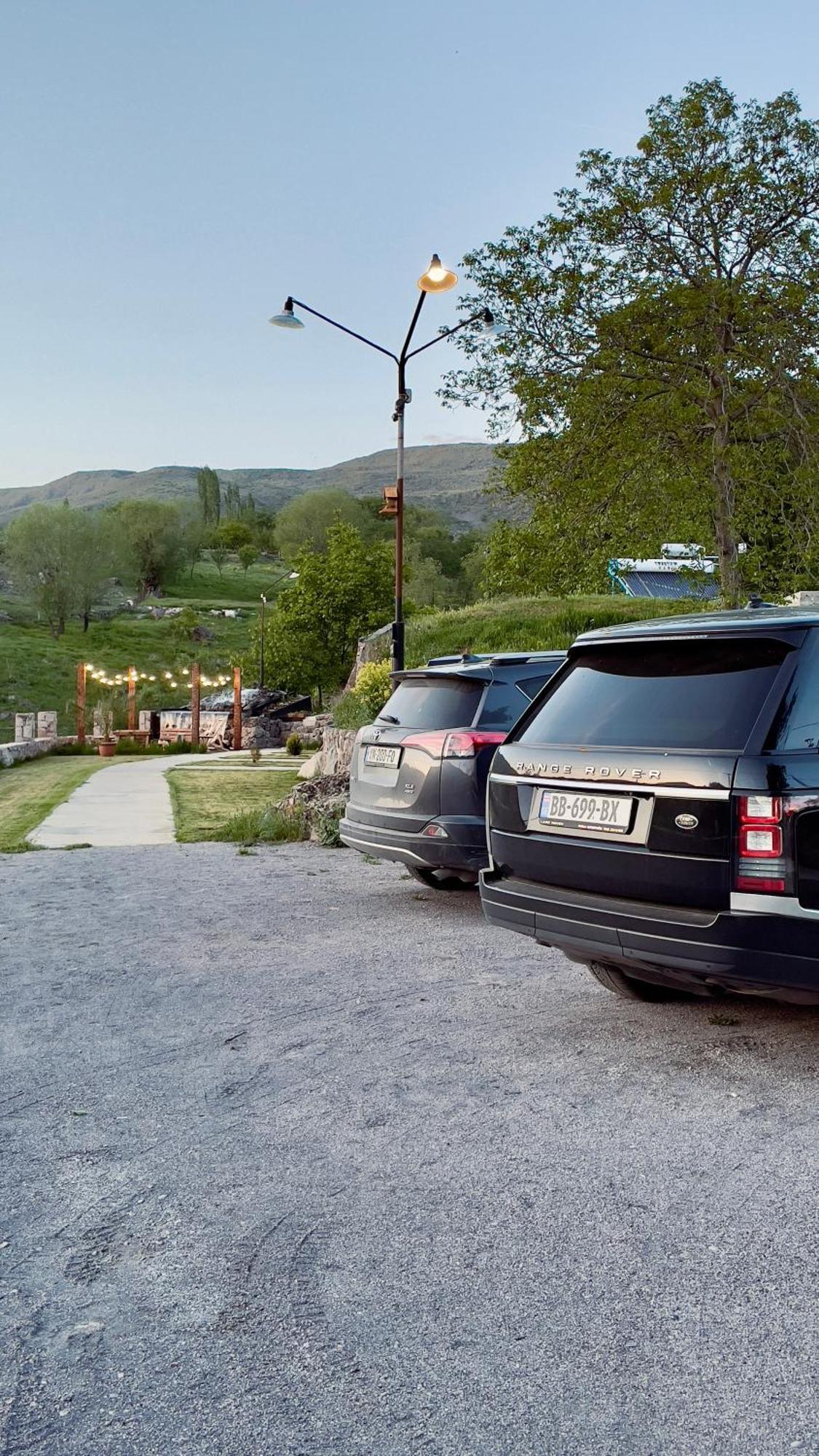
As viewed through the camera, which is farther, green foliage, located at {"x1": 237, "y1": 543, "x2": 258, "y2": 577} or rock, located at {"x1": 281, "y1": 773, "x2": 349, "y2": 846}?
green foliage, located at {"x1": 237, "y1": 543, "x2": 258, "y2": 577}

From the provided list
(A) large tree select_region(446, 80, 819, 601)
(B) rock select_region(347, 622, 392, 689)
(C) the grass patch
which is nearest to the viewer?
(C) the grass patch

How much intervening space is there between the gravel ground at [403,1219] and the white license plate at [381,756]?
6.26ft

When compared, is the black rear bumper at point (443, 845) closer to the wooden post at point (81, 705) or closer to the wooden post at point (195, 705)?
the wooden post at point (81, 705)

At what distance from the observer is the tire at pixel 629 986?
499 cm

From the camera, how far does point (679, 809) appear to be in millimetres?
3877

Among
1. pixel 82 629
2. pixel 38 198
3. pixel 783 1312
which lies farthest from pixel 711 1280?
pixel 82 629

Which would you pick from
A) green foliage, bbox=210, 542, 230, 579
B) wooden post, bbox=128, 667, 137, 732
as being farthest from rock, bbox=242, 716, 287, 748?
green foliage, bbox=210, 542, 230, 579

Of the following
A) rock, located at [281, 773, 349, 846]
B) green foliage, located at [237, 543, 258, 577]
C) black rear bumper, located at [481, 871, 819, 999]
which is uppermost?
green foliage, located at [237, 543, 258, 577]

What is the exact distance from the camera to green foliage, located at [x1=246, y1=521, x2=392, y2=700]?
5256 cm

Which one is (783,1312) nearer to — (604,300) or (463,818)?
(463,818)

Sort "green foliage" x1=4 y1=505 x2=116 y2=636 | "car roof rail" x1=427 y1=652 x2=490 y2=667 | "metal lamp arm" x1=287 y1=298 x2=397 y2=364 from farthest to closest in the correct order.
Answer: "green foliage" x1=4 y1=505 x2=116 y2=636
"metal lamp arm" x1=287 y1=298 x2=397 y2=364
"car roof rail" x1=427 y1=652 x2=490 y2=667

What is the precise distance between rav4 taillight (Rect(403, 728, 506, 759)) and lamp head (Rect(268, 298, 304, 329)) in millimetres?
11419

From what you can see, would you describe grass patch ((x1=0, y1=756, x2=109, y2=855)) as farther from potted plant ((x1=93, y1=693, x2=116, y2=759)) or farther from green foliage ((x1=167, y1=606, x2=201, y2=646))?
green foliage ((x1=167, y1=606, x2=201, y2=646))

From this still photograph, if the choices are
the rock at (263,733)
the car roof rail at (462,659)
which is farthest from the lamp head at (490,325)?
the rock at (263,733)
